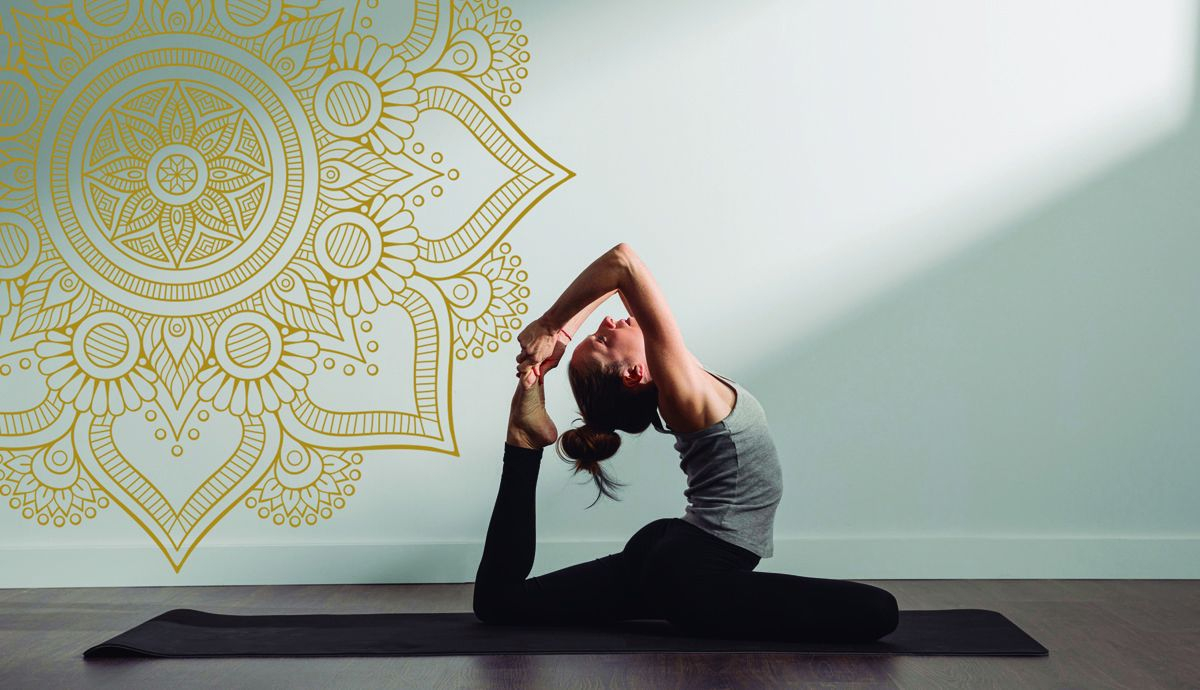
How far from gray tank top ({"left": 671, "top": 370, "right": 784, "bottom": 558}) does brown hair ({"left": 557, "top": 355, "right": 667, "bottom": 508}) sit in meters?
0.10

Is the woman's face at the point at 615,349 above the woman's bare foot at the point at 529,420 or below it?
above

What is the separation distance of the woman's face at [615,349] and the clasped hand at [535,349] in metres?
0.07

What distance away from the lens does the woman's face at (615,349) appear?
232 centimetres

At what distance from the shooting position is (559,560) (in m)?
3.08

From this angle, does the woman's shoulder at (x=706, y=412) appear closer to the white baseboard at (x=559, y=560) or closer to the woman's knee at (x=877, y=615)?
the woman's knee at (x=877, y=615)

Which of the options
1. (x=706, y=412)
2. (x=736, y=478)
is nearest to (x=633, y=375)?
(x=706, y=412)

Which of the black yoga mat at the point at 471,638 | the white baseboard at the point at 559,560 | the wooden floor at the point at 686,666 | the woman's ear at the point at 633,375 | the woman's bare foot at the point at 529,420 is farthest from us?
the white baseboard at the point at 559,560

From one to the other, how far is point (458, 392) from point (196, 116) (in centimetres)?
114

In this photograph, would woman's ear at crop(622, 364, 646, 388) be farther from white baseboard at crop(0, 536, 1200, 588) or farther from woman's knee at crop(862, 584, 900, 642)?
white baseboard at crop(0, 536, 1200, 588)

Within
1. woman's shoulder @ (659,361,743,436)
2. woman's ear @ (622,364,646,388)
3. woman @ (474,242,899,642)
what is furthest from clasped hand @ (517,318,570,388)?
→ woman's shoulder @ (659,361,743,436)

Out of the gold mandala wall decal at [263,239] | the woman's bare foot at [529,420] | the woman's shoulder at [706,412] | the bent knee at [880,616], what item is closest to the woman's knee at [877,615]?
the bent knee at [880,616]

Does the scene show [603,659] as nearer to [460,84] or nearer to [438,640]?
[438,640]

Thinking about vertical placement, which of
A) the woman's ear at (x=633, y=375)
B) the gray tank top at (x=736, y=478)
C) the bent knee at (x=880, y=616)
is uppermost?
the woman's ear at (x=633, y=375)

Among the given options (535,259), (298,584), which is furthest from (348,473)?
(535,259)
